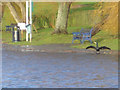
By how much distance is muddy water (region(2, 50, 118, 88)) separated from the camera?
480 inches

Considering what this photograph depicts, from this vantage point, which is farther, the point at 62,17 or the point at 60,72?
the point at 62,17

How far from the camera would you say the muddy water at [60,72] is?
12.2 meters

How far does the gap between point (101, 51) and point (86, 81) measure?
10.8m

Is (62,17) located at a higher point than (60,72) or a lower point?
higher

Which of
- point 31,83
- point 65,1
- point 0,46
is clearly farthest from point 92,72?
point 65,1

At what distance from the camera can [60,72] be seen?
49.2 feet

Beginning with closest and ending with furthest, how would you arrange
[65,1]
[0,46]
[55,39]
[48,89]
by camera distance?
[48,89]
[0,46]
[55,39]
[65,1]

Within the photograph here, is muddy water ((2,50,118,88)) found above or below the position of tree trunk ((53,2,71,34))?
below

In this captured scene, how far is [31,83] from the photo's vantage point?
12258 mm

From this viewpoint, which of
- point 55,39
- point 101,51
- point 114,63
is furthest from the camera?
point 55,39

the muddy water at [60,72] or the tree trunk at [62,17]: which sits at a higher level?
the tree trunk at [62,17]

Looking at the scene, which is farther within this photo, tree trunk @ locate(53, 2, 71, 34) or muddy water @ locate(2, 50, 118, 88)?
tree trunk @ locate(53, 2, 71, 34)

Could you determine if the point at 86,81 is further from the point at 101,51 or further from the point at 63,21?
the point at 63,21

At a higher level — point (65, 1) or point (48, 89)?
point (65, 1)
